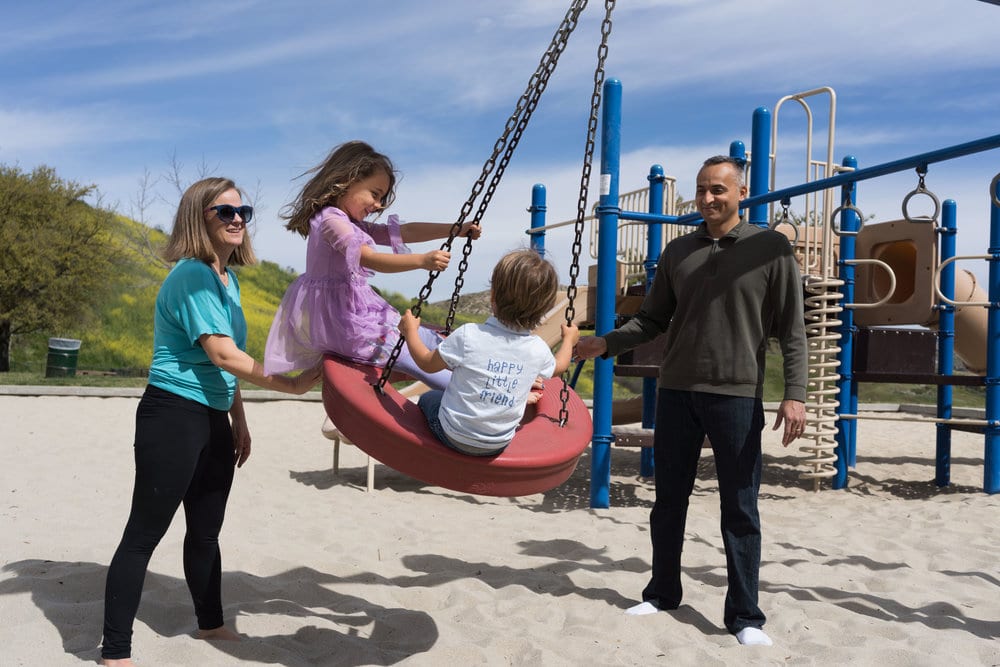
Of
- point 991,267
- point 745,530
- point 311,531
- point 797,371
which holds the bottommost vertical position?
point 311,531

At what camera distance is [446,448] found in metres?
2.72

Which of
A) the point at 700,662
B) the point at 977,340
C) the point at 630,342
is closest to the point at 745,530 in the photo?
the point at 700,662

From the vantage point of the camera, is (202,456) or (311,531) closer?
(202,456)

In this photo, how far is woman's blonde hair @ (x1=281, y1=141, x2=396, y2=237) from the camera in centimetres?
288

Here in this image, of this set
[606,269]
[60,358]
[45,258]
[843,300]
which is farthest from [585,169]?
[45,258]

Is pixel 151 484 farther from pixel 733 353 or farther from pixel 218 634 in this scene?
pixel 733 353

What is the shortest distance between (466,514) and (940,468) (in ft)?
15.1

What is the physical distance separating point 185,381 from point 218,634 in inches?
41.4

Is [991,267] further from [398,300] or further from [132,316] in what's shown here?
[132,316]

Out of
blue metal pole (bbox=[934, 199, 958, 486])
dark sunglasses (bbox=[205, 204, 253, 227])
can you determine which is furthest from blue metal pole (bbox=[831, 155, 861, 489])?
dark sunglasses (bbox=[205, 204, 253, 227])

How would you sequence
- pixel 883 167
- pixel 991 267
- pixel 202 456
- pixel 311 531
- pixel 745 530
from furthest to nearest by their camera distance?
pixel 991 267 < pixel 311 531 < pixel 883 167 < pixel 745 530 < pixel 202 456

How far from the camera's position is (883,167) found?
394 centimetres

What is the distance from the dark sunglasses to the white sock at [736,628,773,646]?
2.39 meters

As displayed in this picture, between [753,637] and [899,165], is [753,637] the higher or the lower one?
the lower one
